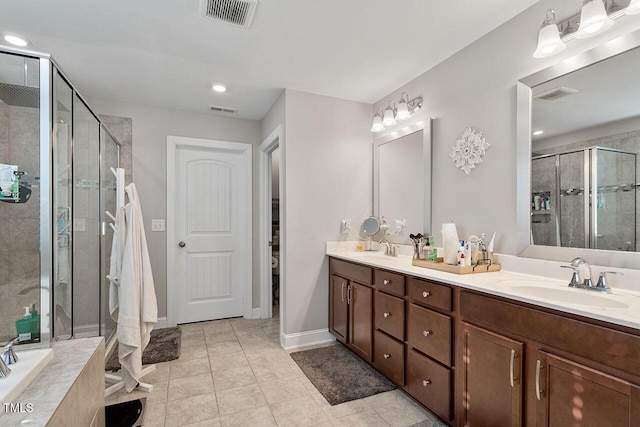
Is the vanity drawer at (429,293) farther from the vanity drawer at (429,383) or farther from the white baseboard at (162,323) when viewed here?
the white baseboard at (162,323)

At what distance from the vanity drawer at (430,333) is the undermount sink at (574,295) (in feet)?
1.36

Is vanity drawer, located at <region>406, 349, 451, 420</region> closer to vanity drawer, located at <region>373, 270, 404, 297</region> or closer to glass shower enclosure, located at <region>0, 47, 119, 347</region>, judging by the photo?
vanity drawer, located at <region>373, 270, 404, 297</region>

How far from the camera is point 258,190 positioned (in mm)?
3785

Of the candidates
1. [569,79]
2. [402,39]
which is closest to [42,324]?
[402,39]

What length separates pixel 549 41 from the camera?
61.4 inches

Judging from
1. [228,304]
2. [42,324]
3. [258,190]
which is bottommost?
[228,304]

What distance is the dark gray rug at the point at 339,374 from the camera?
6.89 ft

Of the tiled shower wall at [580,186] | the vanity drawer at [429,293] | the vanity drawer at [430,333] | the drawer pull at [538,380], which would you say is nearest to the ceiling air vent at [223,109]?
the vanity drawer at [429,293]

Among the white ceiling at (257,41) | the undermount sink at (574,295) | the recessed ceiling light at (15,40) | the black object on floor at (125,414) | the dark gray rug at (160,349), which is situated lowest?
the dark gray rug at (160,349)

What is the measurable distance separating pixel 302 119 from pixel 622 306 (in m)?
2.54

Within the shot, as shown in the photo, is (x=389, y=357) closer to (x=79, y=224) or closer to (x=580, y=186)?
(x=580, y=186)

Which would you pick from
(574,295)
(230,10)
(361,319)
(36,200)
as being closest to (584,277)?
(574,295)

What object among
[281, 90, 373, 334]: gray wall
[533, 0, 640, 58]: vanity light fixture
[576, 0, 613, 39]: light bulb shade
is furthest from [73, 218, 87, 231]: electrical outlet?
[576, 0, 613, 39]: light bulb shade

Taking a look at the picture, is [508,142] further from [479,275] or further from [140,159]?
[140,159]
